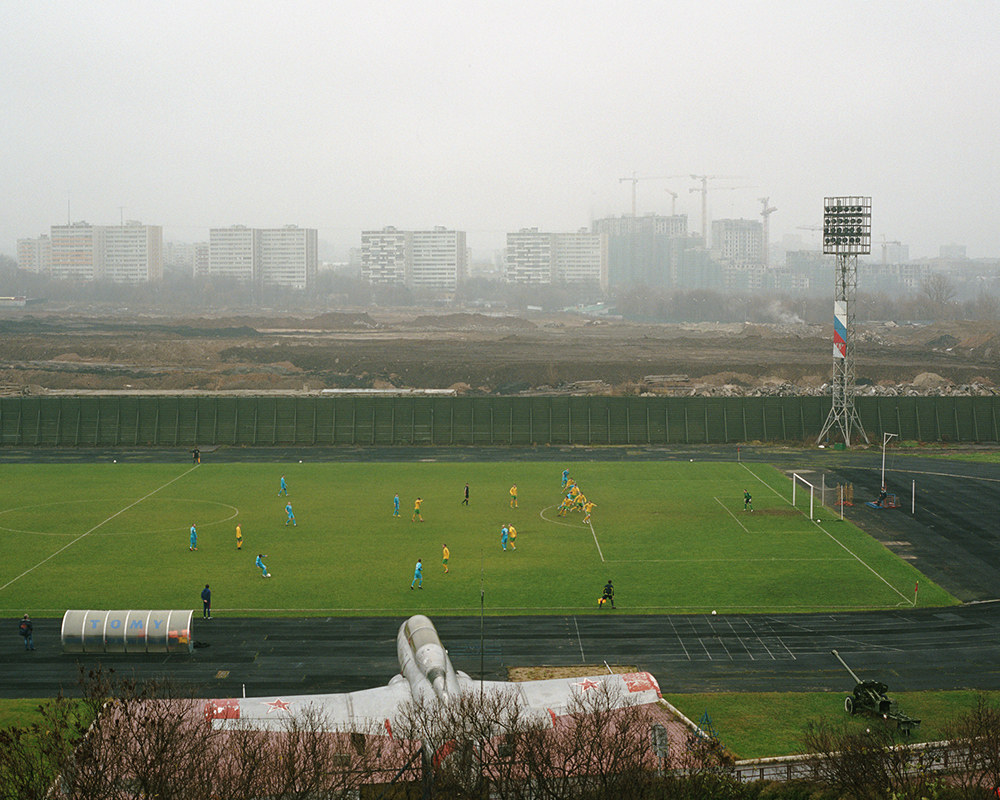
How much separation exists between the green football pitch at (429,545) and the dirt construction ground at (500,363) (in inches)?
1704

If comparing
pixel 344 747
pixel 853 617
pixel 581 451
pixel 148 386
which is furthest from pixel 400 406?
pixel 344 747

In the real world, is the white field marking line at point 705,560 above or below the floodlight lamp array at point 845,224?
below

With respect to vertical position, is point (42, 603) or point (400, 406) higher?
point (400, 406)

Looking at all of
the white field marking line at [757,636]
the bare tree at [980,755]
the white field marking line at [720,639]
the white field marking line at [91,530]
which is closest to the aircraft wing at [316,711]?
the bare tree at [980,755]

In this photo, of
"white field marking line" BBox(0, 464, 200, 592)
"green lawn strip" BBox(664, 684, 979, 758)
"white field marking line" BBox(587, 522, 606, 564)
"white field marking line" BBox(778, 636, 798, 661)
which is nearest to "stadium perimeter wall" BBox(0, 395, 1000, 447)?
"white field marking line" BBox(0, 464, 200, 592)

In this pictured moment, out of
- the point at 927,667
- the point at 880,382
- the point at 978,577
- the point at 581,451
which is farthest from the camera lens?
the point at 880,382

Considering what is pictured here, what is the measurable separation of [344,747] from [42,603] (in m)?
25.9

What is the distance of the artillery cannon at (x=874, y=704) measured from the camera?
3119cm

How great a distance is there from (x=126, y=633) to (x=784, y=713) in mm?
23764

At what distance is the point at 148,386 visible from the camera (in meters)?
124

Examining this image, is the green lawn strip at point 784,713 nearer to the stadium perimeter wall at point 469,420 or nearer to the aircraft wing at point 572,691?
the aircraft wing at point 572,691

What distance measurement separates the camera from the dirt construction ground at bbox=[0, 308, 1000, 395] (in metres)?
Result: 122

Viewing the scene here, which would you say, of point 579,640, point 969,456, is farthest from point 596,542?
point 969,456

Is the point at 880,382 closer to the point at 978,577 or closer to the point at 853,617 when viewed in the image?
the point at 978,577
